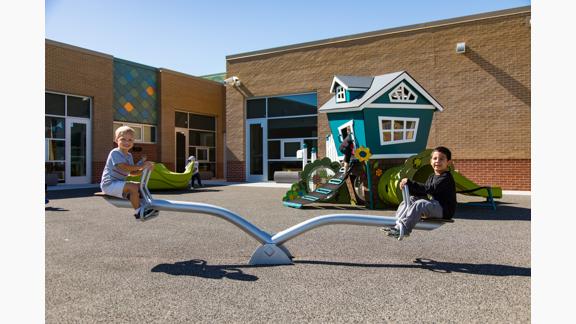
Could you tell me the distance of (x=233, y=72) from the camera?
22688 millimetres

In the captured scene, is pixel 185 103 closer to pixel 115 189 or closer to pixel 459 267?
pixel 115 189

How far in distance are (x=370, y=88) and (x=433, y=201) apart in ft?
23.4

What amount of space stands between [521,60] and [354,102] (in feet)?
28.1

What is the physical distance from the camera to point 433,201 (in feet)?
15.5

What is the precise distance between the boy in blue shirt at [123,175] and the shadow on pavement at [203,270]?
64 cm

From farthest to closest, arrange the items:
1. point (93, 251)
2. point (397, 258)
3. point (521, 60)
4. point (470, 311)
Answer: point (521, 60), point (93, 251), point (397, 258), point (470, 311)

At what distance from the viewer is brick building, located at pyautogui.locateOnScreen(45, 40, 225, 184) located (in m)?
18.8

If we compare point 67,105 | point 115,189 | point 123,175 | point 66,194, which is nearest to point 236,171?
point 67,105

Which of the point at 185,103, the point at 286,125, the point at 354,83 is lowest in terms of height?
the point at 286,125

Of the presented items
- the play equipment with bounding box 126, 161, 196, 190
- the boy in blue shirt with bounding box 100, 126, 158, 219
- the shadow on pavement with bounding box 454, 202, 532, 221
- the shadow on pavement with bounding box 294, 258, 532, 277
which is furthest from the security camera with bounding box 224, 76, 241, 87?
the shadow on pavement with bounding box 294, 258, 532, 277

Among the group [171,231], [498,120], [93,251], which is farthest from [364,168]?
[498,120]

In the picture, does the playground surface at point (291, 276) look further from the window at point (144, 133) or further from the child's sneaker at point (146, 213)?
the window at point (144, 133)

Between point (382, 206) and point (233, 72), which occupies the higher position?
point (233, 72)
